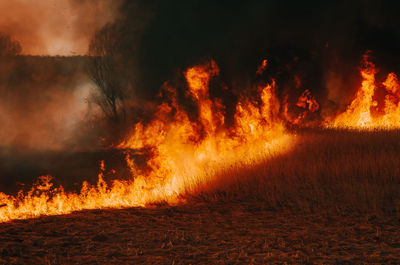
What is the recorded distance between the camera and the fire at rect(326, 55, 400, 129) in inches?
578

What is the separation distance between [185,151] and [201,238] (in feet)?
19.6

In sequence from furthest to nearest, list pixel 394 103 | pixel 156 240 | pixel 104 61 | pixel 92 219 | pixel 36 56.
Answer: pixel 36 56
pixel 104 61
pixel 394 103
pixel 92 219
pixel 156 240

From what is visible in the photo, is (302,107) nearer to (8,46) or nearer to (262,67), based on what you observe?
(262,67)

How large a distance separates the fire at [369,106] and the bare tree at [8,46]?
16.9 meters

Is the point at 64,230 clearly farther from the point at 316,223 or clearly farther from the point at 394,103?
the point at 394,103

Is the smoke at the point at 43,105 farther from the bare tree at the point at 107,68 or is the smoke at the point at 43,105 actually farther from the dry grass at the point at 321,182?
the dry grass at the point at 321,182

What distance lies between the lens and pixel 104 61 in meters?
21.1

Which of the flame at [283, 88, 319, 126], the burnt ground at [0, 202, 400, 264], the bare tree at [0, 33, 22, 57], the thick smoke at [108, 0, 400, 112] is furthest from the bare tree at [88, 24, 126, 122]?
the burnt ground at [0, 202, 400, 264]

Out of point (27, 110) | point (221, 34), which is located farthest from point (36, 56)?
point (221, 34)

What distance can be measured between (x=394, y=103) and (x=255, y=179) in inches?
425

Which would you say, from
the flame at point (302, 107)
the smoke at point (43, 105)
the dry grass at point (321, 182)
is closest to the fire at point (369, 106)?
the flame at point (302, 107)

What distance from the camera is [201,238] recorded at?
15.1 feet

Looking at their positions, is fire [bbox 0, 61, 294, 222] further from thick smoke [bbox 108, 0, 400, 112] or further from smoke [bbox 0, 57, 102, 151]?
smoke [bbox 0, 57, 102, 151]

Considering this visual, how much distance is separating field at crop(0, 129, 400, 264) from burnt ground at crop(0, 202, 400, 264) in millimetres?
12
